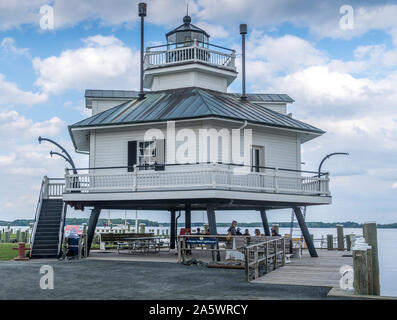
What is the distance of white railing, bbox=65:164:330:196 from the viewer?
Result: 64.8ft

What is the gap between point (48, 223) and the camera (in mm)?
22609

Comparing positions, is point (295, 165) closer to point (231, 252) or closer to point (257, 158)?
point (257, 158)

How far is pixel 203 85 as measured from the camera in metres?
26.1

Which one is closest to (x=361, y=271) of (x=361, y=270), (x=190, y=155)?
(x=361, y=270)

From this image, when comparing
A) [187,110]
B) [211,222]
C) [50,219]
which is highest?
[187,110]

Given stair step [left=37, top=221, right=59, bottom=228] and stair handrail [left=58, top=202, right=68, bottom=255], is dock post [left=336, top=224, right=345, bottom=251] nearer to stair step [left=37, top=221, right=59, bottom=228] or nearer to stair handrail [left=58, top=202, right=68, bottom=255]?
stair handrail [left=58, top=202, right=68, bottom=255]

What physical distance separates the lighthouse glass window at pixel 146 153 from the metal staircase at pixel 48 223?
4.40 metres

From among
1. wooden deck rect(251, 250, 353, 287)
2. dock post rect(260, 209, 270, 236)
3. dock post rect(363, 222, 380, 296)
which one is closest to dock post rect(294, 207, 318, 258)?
dock post rect(260, 209, 270, 236)

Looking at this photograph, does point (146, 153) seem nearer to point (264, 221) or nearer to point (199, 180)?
point (199, 180)

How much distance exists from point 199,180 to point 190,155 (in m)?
1.79

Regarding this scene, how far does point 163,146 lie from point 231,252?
6039 mm

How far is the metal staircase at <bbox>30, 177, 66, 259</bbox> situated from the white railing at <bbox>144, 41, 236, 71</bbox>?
830 centimetres

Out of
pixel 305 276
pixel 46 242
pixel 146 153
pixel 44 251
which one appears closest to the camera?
pixel 305 276

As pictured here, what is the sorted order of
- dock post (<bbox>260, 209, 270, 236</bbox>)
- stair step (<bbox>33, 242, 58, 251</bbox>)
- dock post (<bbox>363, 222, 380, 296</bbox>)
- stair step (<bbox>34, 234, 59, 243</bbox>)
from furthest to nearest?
dock post (<bbox>260, 209, 270, 236</bbox>) → stair step (<bbox>34, 234, 59, 243</bbox>) → stair step (<bbox>33, 242, 58, 251</bbox>) → dock post (<bbox>363, 222, 380, 296</bbox>)
